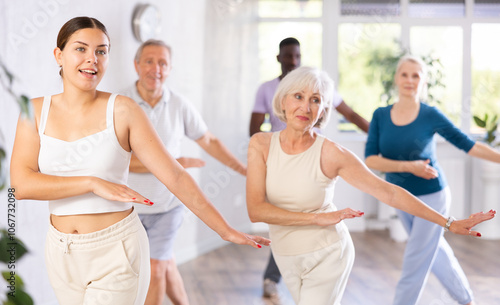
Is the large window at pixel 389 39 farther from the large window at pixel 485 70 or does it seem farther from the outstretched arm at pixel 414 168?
the outstretched arm at pixel 414 168

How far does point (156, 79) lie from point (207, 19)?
2.50 meters

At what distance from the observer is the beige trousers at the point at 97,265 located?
1616 mm

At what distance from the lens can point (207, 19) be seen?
17.2ft

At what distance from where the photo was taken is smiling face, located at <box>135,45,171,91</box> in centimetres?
289

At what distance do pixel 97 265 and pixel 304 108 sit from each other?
3.12 feet

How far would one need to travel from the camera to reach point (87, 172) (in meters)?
1.62

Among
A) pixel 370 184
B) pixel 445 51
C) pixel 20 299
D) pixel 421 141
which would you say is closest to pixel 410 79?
pixel 421 141

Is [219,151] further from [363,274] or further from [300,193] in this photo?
[363,274]

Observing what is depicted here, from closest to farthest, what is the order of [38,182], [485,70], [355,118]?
[38,182] → [355,118] → [485,70]

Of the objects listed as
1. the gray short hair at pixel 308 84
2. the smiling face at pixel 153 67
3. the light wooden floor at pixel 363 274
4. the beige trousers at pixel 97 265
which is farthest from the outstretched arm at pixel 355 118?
the beige trousers at pixel 97 265

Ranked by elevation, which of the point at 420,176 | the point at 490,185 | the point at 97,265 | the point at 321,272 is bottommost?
the point at 490,185

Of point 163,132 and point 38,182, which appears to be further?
point 163,132

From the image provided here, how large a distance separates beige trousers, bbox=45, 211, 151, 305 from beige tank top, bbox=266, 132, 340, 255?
64cm

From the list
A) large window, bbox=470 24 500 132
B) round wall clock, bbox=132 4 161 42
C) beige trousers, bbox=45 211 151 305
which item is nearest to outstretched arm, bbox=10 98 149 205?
beige trousers, bbox=45 211 151 305
